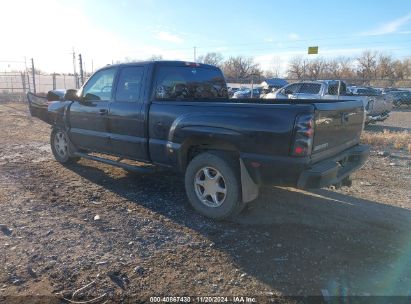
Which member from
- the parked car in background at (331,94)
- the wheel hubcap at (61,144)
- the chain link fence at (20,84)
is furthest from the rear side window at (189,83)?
the chain link fence at (20,84)

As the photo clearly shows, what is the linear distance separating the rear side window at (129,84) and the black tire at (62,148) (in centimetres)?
198

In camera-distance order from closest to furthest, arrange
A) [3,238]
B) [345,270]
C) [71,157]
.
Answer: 1. [345,270]
2. [3,238]
3. [71,157]

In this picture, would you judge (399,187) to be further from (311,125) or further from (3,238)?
(3,238)

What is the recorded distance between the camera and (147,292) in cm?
291

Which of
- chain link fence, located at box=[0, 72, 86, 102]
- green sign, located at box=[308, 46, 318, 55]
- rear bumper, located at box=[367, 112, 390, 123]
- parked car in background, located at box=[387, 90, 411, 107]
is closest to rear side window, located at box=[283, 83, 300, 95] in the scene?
rear bumper, located at box=[367, 112, 390, 123]

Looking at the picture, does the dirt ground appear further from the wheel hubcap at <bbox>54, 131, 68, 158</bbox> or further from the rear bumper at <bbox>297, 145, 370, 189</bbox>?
the wheel hubcap at <bbox>54, 131, 68, 158</bbox>

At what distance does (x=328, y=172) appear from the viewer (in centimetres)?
367

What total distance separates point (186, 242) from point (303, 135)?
1666mm

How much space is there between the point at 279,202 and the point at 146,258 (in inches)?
89.0

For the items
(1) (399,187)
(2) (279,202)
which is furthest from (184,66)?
(1) (399,187)

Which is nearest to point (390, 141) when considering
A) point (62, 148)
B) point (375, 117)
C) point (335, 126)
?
point (375, 117)

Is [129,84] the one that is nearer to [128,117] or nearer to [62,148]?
[128,117]

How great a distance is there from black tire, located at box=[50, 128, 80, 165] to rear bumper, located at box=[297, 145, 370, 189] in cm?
473

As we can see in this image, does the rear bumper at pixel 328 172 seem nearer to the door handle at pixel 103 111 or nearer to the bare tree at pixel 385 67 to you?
the door handle at pixel 103 111
